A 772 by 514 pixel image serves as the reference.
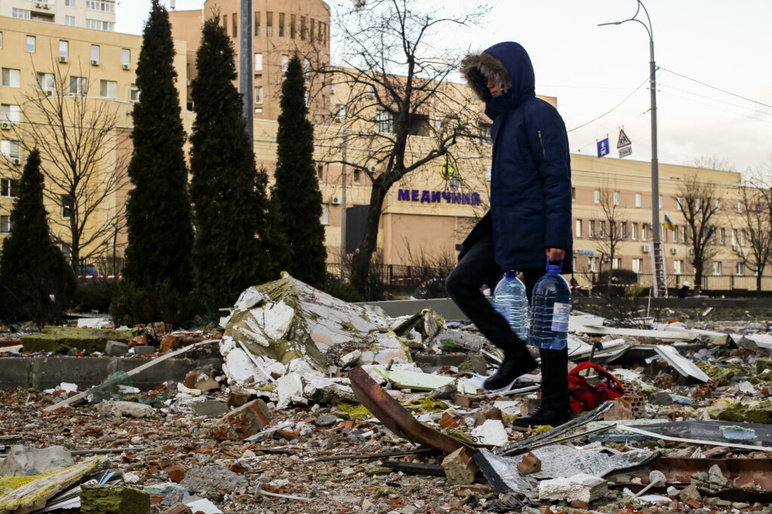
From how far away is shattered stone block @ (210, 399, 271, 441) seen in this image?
14.5ft

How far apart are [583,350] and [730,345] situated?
2041mm

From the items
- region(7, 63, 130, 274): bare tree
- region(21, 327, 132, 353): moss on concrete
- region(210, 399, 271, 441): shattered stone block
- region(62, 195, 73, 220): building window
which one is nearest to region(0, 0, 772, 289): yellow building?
region(7, 63, 130, 274): bare tree

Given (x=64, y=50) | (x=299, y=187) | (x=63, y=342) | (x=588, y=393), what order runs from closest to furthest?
(x=588, y=393), (x=63, y=342), (x=299, y=187), (x=64, y=50)

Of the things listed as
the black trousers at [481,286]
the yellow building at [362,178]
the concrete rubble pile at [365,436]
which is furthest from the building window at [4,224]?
the black trousers at [481,286]

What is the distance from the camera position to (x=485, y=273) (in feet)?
14.4

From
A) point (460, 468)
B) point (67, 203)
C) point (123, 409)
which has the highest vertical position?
point (67, 203)

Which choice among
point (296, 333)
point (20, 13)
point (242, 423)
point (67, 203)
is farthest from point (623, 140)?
point (20, 13)

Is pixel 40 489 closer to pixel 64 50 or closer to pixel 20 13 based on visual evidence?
pixel 64 50

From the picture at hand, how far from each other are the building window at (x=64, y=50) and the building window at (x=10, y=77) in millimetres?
3514

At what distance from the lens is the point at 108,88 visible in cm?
5909

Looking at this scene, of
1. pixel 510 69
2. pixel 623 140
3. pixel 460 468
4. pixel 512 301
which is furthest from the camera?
pixel 623 140

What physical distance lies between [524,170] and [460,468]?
1.79m

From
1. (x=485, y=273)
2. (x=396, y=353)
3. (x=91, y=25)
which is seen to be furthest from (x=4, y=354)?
(x=91, y=25)

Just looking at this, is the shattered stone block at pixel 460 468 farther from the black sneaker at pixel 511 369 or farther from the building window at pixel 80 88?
the building window at pixel 80 88
